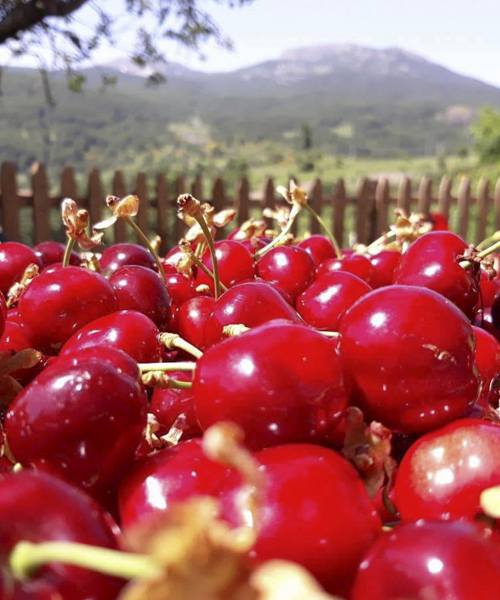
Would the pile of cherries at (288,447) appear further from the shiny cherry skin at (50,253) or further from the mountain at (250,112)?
the mountain at (250,112)

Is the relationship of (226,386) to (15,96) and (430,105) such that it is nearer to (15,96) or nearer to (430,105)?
(15,96)

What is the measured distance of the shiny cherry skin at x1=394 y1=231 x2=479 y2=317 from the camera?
1000mm

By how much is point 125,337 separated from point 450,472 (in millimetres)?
404

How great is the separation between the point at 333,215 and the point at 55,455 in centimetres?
720

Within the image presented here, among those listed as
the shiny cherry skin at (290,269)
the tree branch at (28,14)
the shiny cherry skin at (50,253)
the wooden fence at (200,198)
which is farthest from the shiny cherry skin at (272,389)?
the tree branch at (28,14)

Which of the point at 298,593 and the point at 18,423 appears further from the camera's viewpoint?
the point at 18,423

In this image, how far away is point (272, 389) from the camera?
558 millimetres

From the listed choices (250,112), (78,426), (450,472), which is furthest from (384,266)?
(250,112)

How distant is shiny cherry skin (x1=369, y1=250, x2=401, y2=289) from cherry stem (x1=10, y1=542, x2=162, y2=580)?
105 cm

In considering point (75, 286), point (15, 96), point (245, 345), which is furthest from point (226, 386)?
point (15, 96)

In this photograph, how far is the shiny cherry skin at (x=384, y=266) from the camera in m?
1.34

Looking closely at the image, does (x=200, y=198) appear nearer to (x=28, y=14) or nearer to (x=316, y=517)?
(x=28, y=14)

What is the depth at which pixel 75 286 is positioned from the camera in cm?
90

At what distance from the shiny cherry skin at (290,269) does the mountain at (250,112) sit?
6.47m
